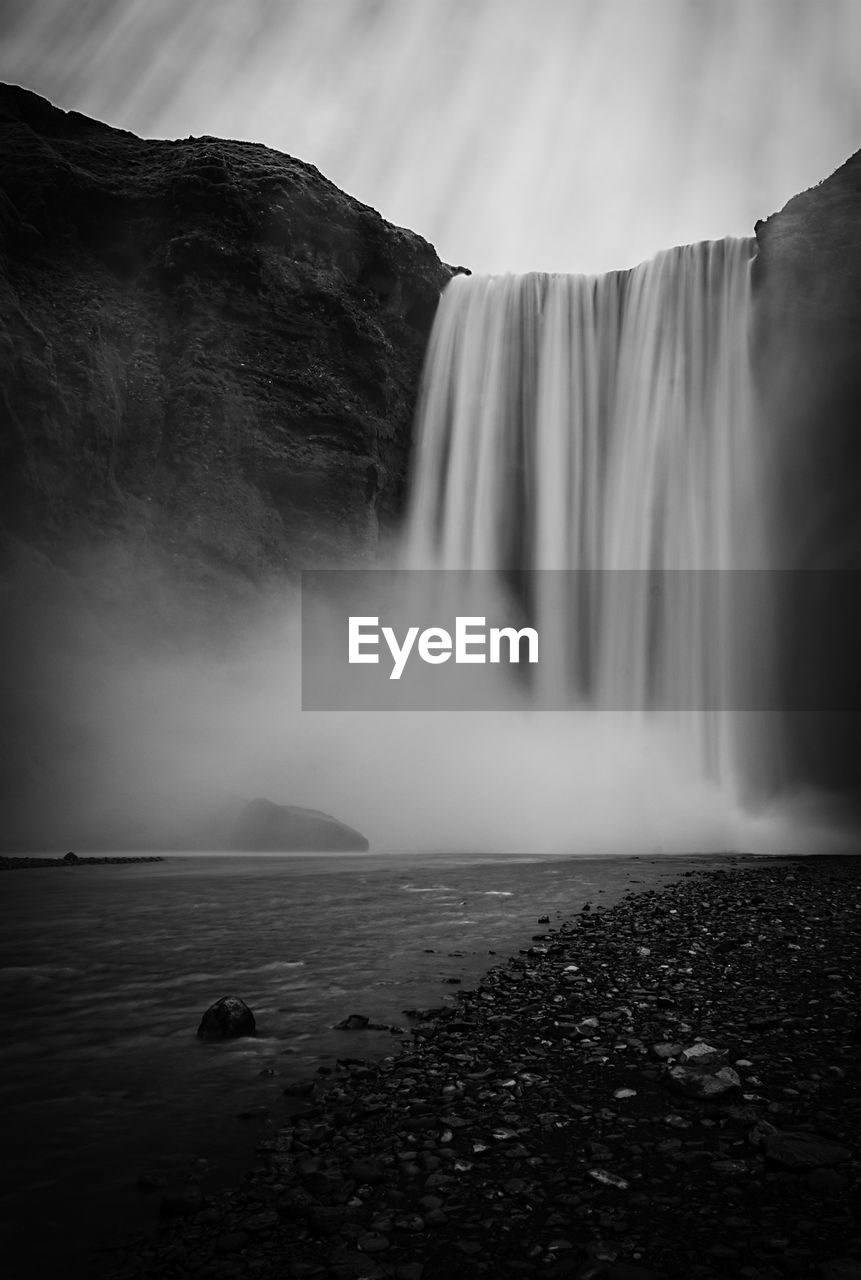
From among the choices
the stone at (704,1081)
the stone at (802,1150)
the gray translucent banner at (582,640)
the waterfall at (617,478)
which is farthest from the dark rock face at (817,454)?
the stone at (802,1150)

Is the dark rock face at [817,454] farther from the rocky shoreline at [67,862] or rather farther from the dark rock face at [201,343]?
the rocky shoreline at [67,862]

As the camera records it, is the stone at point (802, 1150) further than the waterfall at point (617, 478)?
No

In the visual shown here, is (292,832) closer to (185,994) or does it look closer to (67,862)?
(67,862)

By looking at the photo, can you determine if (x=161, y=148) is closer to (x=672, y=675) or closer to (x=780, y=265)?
(x=780, y=265)

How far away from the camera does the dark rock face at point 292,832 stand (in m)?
24.1

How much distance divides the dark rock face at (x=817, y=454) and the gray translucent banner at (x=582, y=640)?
0.38 ft

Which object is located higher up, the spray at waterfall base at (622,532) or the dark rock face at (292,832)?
the spray at waterfall base at (622,532)

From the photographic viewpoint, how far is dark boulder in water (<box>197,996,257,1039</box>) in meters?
5.14

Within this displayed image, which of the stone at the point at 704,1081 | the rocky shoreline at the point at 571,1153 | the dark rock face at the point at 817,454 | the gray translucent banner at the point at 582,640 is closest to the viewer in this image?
the rocky shoreline at the point at 571,1153

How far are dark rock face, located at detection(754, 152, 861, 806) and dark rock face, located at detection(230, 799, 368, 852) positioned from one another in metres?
18.6

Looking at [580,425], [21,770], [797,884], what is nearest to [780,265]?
[580,425]

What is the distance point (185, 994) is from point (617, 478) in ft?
103

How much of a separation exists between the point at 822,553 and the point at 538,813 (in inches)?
622

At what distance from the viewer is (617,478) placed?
3409cm
